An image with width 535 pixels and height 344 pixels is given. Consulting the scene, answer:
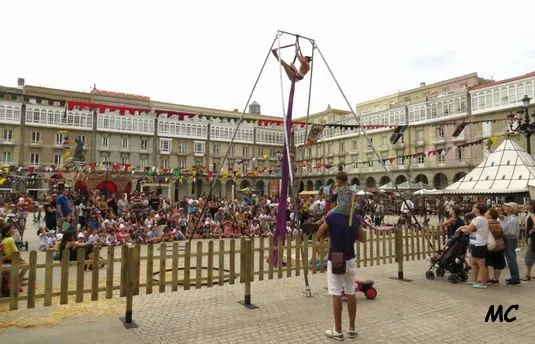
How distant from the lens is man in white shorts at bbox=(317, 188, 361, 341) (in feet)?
15.9

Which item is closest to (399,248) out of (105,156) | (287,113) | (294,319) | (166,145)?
(294,319)

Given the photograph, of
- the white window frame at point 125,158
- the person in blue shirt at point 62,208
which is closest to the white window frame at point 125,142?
the white window frame at point 125,158

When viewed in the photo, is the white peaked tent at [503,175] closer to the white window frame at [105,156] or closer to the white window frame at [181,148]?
the white window frame at [181,148]

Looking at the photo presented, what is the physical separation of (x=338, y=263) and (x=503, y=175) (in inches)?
505

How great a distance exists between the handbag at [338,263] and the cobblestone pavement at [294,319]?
0.86 m

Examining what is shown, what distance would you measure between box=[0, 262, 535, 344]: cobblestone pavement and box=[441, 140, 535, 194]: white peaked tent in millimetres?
7357

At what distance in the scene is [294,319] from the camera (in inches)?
219

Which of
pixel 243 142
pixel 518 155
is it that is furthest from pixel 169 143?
pixel 518 155

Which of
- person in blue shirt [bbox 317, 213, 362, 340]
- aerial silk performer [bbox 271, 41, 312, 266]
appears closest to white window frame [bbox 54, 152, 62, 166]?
aerial silk performer [bbox 271, 41, 312, 266]

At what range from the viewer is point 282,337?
191 inches

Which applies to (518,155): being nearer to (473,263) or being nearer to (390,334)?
(473,263)

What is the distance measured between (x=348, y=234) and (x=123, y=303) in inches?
153

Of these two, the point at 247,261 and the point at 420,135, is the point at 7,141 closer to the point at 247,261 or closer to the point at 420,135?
the point at 420,135

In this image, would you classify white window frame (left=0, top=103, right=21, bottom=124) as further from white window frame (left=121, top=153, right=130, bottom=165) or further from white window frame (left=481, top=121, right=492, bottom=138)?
white window frame (left=481, top=121, right=492, bottom=138)
